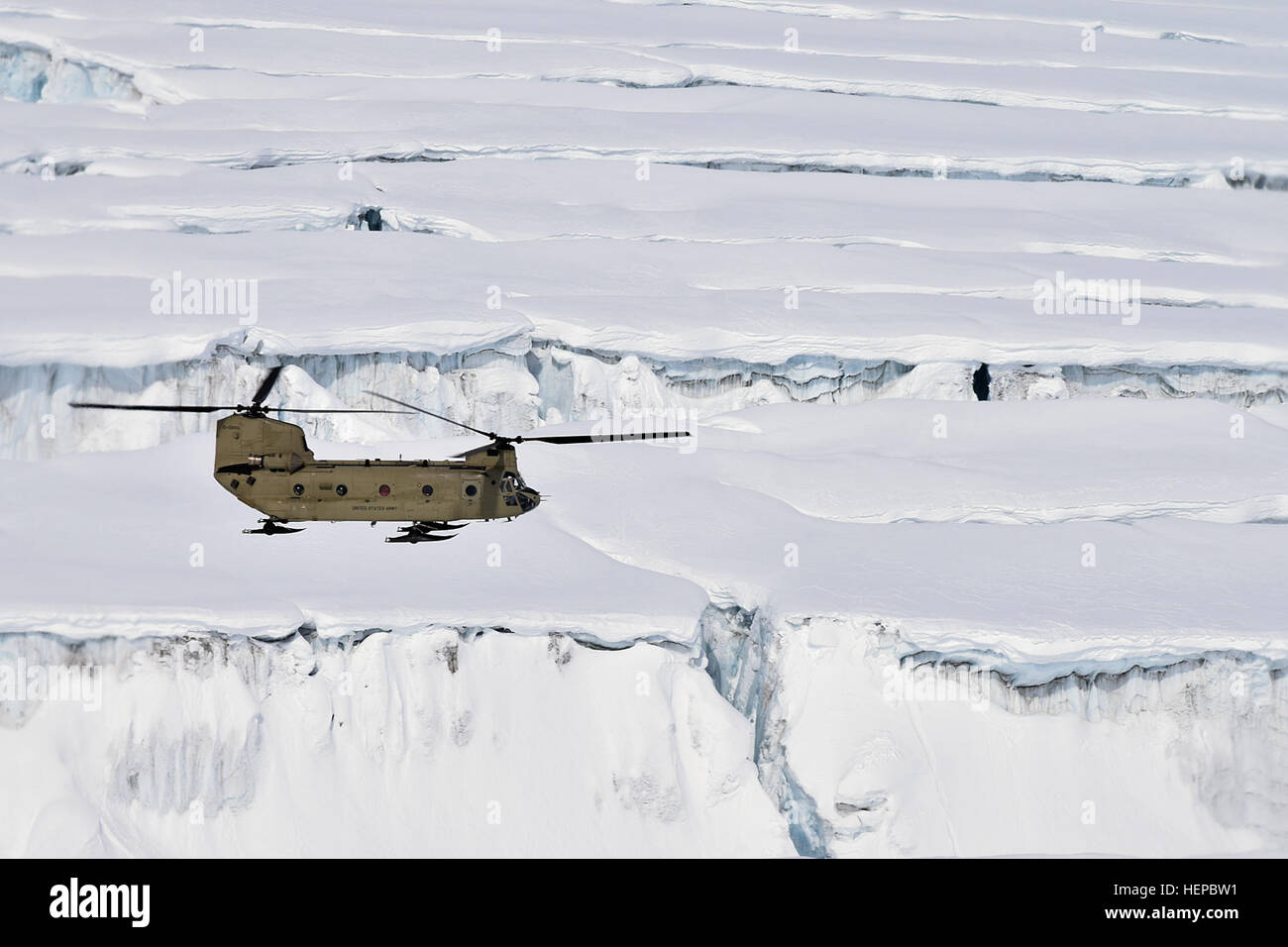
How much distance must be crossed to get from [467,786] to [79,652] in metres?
4.75

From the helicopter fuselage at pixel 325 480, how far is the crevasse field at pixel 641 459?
1576 millimetres

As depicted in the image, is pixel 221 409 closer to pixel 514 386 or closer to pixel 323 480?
pixel 323 480

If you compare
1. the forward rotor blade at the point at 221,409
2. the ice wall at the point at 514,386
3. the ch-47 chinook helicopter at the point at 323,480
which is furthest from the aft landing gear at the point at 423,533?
the ice wall at the point at 514,386

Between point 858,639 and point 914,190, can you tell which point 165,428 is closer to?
point 858,639

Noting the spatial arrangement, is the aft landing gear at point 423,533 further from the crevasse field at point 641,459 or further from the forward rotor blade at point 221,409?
the forward rotor blade at point 221,409

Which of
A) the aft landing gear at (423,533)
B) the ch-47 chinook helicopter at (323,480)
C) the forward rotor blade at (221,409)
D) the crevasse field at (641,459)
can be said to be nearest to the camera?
the forward rotor blade at (221,409)

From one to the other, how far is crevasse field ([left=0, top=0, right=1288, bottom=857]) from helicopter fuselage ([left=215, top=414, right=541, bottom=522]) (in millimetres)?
1576

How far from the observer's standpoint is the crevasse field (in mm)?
19219

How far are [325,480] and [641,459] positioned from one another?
606 cm

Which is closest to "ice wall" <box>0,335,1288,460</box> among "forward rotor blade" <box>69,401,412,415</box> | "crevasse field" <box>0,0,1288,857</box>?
"crevasse field" <box>0,0,1288,857</box>

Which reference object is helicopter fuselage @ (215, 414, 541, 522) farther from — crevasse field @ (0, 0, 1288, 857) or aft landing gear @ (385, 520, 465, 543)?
crevasse field @ (0, 0, 1288, 857)

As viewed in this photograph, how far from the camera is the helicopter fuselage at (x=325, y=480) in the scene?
18422 millimetres

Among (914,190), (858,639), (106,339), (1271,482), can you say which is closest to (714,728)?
(858,639)

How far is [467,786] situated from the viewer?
19.3m
